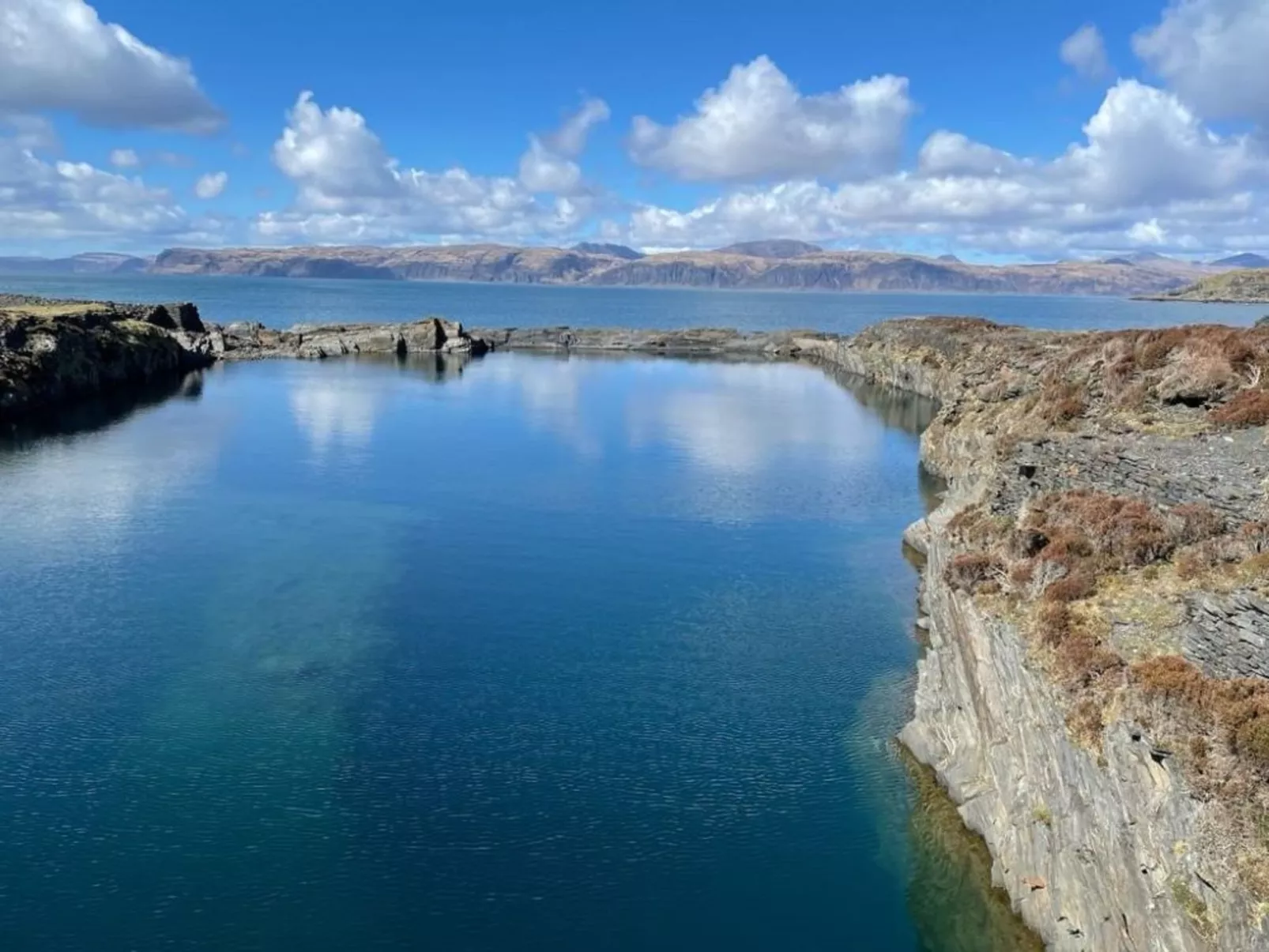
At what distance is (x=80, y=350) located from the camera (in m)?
119

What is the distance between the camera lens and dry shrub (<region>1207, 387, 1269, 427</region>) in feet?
126

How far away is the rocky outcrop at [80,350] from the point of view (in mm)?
105500

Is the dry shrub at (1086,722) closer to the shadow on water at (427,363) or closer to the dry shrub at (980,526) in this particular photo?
the dry shrub at (980,526)

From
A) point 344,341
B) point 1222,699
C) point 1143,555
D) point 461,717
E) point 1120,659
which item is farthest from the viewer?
point 344,341

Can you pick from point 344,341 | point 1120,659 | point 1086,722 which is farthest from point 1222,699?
point 344,341

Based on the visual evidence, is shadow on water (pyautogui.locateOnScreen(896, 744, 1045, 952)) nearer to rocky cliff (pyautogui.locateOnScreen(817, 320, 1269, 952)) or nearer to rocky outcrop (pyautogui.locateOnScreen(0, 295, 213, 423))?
rocky cliff (pyautogui.locateOnScreen(817, 320, 1269, 952))

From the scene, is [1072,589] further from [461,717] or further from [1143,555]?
[461,717]

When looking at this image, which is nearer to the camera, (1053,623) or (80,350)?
(1053,623)

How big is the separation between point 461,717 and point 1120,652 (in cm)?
2410

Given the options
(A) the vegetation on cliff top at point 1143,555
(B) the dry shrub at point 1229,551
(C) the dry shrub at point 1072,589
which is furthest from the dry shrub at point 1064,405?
(C) the dry shrub at point 1072,589

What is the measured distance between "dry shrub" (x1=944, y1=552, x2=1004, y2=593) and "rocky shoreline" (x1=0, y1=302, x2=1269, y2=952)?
0.08m

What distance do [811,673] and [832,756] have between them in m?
7.10

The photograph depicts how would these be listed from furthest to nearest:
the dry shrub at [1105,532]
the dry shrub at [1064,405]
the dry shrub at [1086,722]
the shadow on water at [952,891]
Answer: the dry shrub at [1064,405]
the dry shrub at [1105,532]
the shadow on water at [952,891]
the dry shrub at [1086,722]

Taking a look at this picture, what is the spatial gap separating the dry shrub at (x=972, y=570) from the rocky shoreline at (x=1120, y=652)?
0.08m
